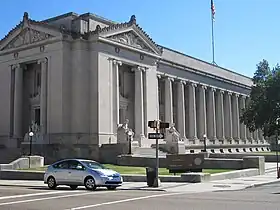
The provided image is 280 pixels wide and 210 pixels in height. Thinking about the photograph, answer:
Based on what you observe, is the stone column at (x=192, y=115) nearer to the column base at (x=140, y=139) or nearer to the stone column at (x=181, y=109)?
the stone column at (x=181, y=109)

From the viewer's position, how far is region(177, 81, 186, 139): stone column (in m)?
66.4

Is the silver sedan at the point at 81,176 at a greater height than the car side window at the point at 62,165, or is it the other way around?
the car side window at the point at 62,165

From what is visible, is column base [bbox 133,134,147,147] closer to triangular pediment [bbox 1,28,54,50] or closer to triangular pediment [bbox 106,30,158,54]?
triangular pediment [bbox 106,30,158,54]

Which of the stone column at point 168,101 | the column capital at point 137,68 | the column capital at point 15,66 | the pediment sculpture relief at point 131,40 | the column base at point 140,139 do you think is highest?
the pediment sculpture relief at point 131,40

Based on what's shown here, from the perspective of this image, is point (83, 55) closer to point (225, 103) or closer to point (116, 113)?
point (116, 113)

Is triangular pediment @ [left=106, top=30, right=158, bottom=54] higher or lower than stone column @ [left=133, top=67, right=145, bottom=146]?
higher

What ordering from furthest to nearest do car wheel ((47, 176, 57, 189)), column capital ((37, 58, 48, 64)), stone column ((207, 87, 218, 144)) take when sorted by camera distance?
stone column ((207, 87, 218, 144)), column capital ((37, 58, 48, 64)), car wheel ((47, 176, 57, 189))

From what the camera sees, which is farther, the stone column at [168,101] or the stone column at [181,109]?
the stone column at [181,109]

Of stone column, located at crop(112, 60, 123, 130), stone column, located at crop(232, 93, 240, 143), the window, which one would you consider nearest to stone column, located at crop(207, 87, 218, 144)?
stone column, located at crop(232, 93, 240, 143)

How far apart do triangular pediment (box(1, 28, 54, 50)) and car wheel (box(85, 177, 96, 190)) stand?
105 ft

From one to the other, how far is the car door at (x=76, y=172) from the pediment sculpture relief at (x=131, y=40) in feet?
102

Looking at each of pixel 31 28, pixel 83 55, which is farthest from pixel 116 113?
pixel 31 28

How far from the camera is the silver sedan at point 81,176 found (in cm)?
2180

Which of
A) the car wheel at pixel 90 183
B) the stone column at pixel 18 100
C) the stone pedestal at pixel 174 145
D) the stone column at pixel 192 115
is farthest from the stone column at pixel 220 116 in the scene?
the car wheel at pixel 90 183
